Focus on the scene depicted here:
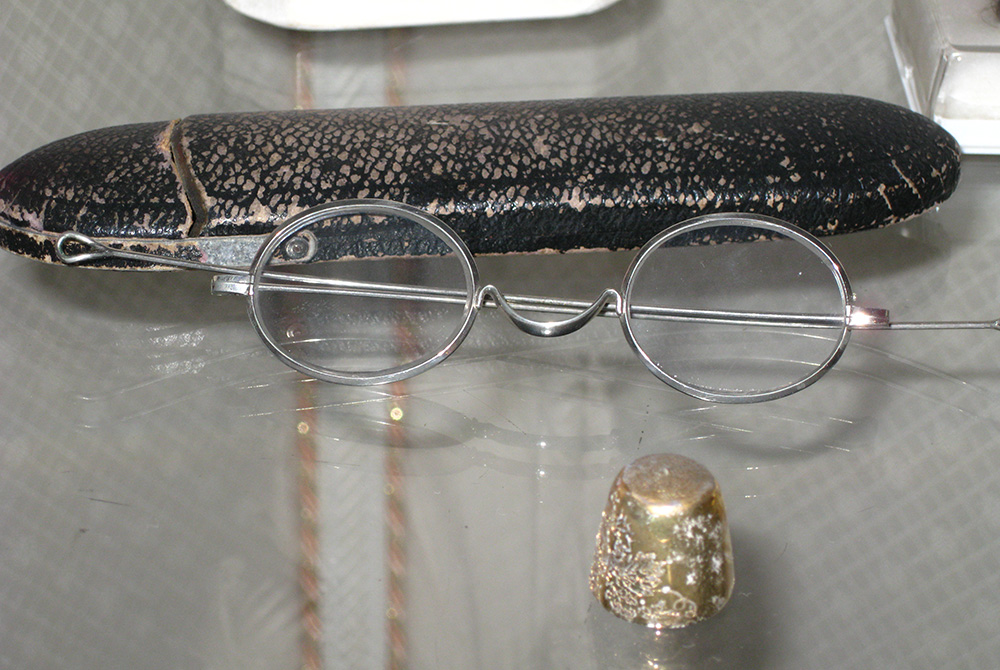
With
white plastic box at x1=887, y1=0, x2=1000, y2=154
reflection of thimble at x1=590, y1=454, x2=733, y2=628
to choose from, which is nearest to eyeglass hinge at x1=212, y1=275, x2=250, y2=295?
reflection of thimble at x1=590, y1=454, x2=733, y2=628

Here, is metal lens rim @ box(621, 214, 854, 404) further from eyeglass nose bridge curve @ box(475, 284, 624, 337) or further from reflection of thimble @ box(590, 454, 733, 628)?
reflection of thimble @ box(590, 454, 733, 628)

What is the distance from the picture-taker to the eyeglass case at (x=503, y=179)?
552 mm

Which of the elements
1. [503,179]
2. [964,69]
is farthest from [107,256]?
[964,69]

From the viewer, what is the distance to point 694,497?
0.37m

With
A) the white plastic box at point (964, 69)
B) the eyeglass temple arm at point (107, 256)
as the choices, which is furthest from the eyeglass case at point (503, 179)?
the white plastic box at point (964, 69)

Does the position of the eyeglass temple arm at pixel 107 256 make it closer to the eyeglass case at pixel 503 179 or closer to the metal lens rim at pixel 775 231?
the eyeglass case at pixel 503 179

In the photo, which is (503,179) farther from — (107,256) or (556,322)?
(107,256)

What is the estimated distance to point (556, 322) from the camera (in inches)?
20.8

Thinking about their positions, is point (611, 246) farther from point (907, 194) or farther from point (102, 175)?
point (102, 175)

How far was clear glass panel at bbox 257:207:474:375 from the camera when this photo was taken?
1.79 ft

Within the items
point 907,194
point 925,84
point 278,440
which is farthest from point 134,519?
point 925,84

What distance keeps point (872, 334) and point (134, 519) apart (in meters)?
0.40

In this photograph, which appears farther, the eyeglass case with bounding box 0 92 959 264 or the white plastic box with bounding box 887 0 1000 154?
the white plastic box with bounding box 887 0 1000 154

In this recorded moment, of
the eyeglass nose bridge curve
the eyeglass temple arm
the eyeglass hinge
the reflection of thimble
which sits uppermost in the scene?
the eyeglass temple arm
